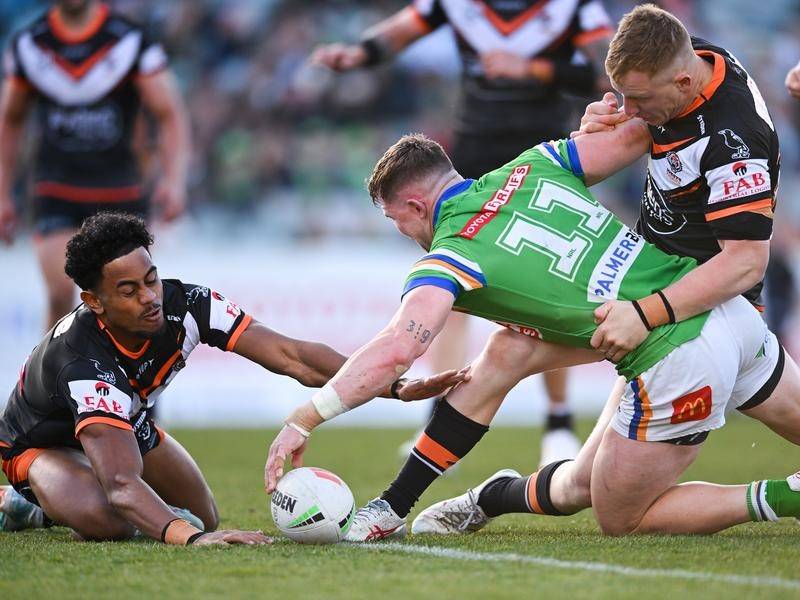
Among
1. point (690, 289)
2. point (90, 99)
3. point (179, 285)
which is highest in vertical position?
point (90, 99)

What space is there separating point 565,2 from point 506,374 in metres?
3.55

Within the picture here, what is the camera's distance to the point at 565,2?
746 centimetres

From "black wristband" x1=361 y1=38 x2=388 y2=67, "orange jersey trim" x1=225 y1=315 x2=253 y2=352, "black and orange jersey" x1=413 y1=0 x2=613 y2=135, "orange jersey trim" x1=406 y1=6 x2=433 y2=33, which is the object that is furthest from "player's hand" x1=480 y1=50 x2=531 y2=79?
"orange jersey trim" x1=225 y1=315 x2=253 y2=352

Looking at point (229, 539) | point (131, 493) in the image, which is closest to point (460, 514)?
point (229, 539)

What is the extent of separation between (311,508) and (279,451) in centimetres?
32

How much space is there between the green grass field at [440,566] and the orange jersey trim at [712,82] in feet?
5.42

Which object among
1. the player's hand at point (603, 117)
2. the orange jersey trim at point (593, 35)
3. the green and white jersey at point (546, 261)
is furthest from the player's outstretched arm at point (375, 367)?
the orange jersey trim at point (593, 35)

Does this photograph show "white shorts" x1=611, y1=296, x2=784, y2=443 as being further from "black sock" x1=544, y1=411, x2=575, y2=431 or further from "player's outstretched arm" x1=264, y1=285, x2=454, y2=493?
"black sock" x1=544, y1=411, x2=575, y2=431

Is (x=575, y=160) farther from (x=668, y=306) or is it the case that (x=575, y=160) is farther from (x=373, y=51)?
(x=373, y=51)

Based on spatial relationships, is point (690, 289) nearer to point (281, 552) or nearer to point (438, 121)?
point (281, 552)

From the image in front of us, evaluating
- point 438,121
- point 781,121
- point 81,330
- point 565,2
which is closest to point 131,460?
point 81,330

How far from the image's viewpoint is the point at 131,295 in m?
4.60

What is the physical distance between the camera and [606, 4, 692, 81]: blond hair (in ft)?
13.8

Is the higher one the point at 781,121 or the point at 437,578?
the point at 437,578
